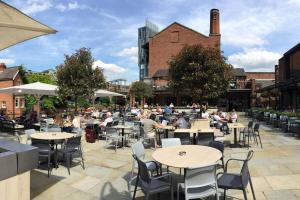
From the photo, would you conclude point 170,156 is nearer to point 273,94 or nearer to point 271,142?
point 271,142

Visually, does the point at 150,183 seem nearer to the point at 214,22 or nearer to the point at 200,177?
the point at 200,177

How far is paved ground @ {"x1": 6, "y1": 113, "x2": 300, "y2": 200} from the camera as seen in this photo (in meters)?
5.69

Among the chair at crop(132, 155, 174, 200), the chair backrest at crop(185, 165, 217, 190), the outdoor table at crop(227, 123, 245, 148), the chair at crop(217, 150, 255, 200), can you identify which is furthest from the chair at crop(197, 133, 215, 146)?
the chair backrest at crop(185, 165, 217, 190)

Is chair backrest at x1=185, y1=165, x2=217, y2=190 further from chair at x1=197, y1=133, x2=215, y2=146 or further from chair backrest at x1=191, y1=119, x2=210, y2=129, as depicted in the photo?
chair backrest at x1=191, y1=119, x2=210, y2=129

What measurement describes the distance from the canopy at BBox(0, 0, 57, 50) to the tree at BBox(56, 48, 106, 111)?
9.09 metres

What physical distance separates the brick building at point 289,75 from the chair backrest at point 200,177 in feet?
75.8

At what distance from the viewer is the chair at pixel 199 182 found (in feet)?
14.0

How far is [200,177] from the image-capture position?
4348 millimetres

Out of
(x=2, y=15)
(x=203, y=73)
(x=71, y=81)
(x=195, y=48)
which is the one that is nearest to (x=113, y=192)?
(x=2, y=15)

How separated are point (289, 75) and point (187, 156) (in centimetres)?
3109

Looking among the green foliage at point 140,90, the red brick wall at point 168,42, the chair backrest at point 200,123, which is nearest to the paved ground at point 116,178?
the chair backrest at point 200,123

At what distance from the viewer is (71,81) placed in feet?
47.2

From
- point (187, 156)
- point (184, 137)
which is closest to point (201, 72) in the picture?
point (184, 137)

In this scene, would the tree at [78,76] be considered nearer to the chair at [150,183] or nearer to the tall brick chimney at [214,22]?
the chair at [150,183]
